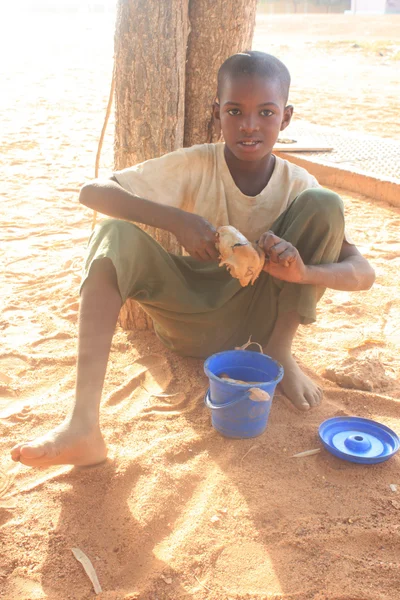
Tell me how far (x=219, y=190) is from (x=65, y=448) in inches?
44.2

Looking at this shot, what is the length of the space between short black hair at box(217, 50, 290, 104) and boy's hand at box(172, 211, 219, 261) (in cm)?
55

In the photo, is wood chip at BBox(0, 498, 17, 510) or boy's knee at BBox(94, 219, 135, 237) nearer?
wood chip at BBox(0, 498, 17, 510)

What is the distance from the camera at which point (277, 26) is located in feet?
88.1

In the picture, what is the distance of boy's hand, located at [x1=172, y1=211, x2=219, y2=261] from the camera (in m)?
2.06

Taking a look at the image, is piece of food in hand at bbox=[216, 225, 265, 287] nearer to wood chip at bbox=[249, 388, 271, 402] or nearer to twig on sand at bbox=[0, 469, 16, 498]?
wood chip at bbox=[249, 388, 271, 402]

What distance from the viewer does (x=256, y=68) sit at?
2.16 metres

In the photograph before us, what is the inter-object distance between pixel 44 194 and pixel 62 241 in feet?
3.81

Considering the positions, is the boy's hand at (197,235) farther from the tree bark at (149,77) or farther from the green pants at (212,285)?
the tree bark at (149,77)

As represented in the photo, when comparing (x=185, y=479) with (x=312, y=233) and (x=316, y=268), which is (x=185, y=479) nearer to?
(x=316, y=268)

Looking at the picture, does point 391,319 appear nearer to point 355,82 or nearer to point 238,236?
point 238,236

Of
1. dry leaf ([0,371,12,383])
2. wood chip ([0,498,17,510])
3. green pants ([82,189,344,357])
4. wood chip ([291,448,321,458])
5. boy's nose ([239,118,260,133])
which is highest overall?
boy's nose ([239,118,260,133])

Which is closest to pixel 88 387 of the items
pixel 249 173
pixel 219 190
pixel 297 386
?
pixel 297 386

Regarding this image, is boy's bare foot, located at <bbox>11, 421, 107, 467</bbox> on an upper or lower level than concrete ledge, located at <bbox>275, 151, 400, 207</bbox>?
upper

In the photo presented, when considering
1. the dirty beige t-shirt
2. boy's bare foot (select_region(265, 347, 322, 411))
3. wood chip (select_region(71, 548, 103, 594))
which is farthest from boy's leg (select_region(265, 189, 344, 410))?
wood chip (select_region(71, 548, 103, 594))
